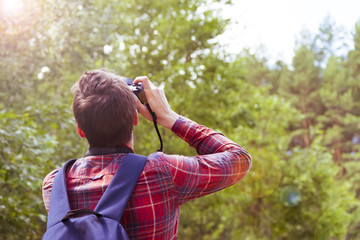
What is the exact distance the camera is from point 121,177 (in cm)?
102

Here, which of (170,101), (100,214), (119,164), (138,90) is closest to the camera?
(100,214)

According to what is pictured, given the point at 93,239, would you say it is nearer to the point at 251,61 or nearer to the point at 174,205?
the point at 174,205

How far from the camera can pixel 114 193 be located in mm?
994

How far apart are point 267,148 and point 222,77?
7.13 m

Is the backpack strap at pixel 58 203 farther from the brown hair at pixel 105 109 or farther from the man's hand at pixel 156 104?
the man's hand at pixel 156 104

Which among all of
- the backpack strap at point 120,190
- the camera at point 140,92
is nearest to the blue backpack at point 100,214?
the backpack strap at point 120,190

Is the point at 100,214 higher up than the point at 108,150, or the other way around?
the point at 108,150

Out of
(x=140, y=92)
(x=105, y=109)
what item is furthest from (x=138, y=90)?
(x=105, y=109)

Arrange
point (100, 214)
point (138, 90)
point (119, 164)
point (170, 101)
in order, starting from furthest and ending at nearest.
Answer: point (170, 101) → point (138, 90) → point (119, 164) → point (100, 214)

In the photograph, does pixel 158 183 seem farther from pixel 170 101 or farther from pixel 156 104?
pixel 170 101

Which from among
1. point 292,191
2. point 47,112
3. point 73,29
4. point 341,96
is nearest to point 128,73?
point 73,29

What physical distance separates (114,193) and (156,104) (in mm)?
371

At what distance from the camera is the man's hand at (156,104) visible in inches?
48.6

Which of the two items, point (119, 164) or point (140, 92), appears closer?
point (119, 164)
